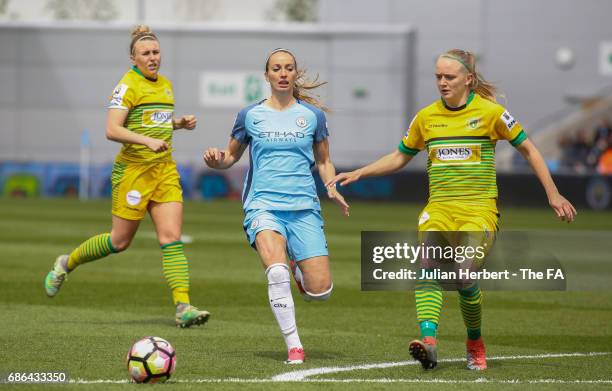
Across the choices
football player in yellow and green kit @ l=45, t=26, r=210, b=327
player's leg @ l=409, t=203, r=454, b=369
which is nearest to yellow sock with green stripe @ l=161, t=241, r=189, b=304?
football player in yellow and green kit @ l=45, t=26, r=210, b=327

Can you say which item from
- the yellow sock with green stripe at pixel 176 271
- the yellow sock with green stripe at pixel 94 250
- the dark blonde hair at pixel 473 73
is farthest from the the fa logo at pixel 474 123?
the yellow sock with green stripe at pixel 94 250

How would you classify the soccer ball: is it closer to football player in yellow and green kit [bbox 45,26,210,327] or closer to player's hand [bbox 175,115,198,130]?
football player in yellow and green kit [bbox 45,26,210,327]

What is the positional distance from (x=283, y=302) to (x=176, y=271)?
218 centimetres

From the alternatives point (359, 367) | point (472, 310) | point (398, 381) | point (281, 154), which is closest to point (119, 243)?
point (281, 154)

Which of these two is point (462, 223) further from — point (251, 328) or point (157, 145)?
point (251, 328)

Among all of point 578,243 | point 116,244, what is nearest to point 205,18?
point 578,243

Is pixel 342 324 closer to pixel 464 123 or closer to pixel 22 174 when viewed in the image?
pixel 464 123

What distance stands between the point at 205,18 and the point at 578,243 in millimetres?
69102

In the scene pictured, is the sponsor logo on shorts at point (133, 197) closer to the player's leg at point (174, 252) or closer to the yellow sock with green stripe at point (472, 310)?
the player's leg at point (174, 252)

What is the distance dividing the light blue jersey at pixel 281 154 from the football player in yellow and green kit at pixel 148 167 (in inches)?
68.0

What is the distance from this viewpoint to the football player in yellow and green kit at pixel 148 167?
34.4ft

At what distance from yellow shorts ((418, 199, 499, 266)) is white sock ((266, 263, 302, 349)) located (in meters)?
0.95

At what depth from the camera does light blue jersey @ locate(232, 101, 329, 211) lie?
8.77 m

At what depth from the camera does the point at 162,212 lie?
34.9 ft
